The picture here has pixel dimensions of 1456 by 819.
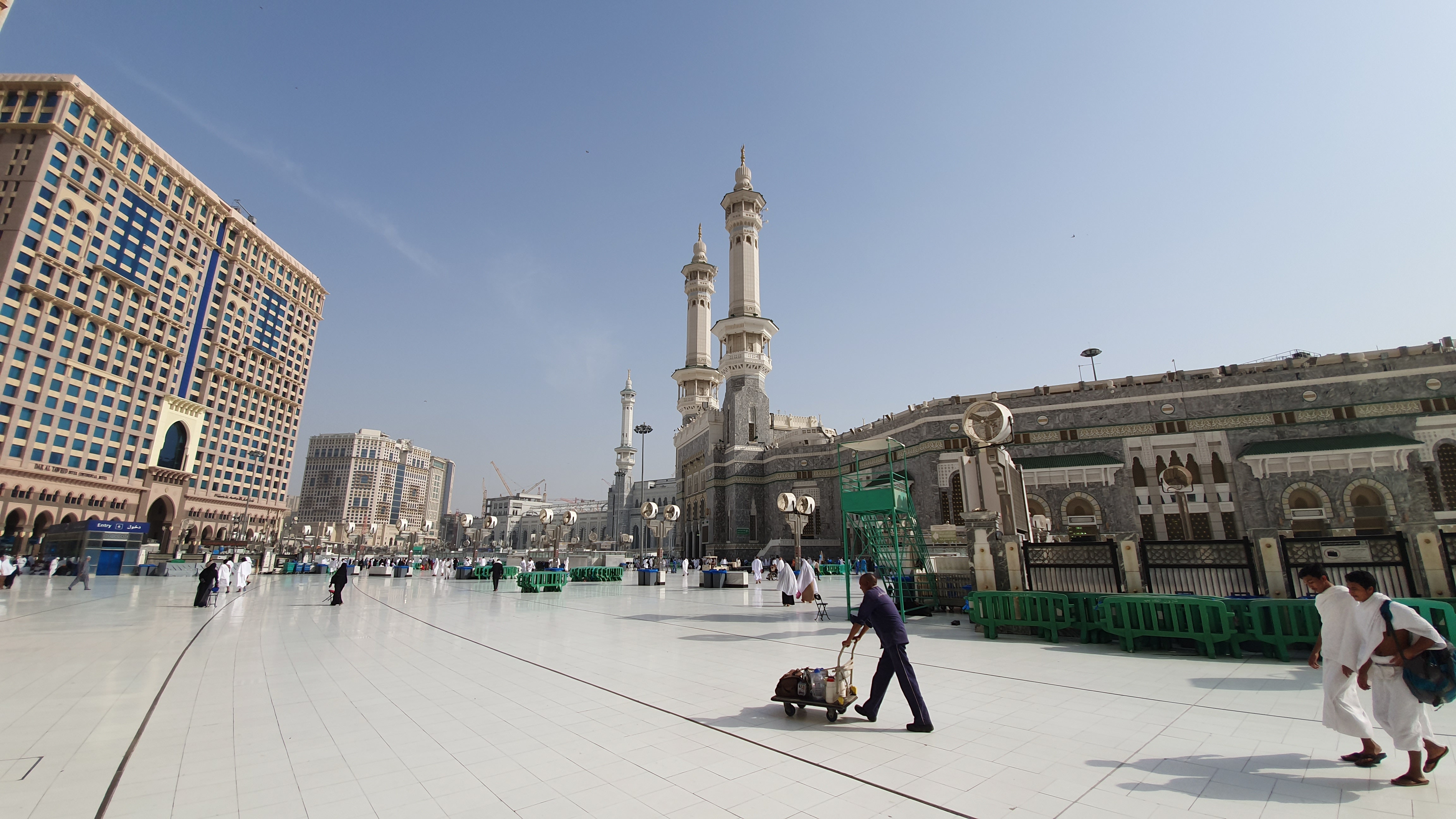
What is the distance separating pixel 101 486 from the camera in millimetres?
49094

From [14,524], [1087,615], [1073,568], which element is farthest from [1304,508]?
[14,524]

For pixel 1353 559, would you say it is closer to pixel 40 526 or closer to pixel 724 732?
pixel 724 732

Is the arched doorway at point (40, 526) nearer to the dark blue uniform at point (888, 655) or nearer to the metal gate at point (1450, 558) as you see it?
the dark blue uniform at point (888, 655)

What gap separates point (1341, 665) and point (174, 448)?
78.9 meters

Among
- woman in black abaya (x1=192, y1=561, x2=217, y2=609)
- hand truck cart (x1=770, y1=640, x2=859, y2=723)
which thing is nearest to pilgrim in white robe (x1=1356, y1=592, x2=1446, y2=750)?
hand truck cart (x1=770, y1=640, x2=859, y2=723)

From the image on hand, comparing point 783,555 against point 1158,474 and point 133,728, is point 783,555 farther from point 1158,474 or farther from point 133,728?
point 133,728

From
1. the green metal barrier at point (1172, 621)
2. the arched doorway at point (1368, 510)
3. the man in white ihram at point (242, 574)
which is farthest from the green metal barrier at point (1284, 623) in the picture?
the man in white ihram at point (242, 574)

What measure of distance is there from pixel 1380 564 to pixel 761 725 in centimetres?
982

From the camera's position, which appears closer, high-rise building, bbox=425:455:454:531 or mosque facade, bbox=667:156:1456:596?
mosque facade, bbox=667:156:1456:596

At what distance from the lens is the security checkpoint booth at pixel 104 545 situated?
3134cm

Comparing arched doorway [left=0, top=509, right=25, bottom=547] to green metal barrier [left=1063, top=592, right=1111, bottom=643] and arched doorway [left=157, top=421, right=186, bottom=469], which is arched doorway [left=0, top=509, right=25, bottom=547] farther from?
green metal barrier [left=1063, top=592, right=1111, bottom=643]

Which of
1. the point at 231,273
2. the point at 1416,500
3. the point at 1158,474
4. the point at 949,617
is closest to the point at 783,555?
the point at 1158,474

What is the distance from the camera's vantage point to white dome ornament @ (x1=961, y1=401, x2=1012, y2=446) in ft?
44.2

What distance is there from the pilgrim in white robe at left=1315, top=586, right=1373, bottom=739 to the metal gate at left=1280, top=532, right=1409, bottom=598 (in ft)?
17.7
